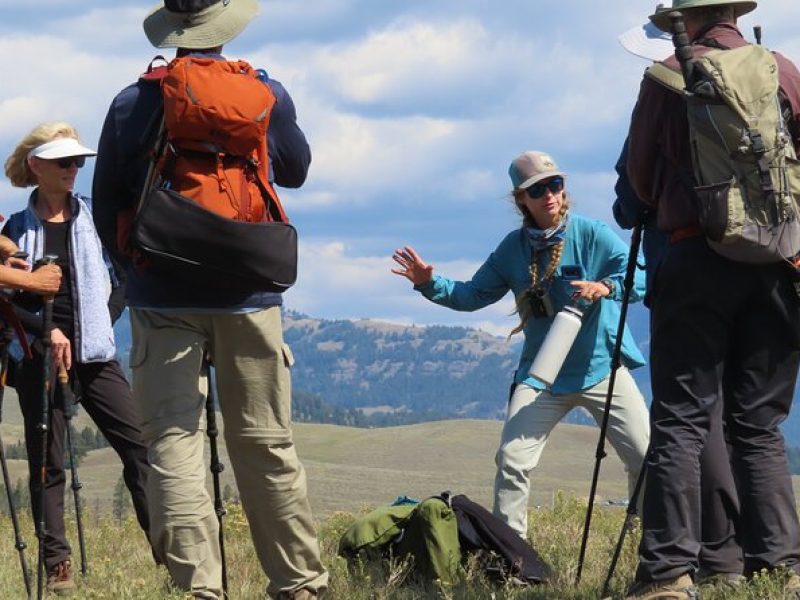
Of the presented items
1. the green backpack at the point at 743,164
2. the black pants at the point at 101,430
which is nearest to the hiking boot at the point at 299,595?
the black pants at the point at 101,430

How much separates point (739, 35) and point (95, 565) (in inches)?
231

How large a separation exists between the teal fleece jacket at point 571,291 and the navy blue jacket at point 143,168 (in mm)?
2766

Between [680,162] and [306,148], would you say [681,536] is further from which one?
[306,148]

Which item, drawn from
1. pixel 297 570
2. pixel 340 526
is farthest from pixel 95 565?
pixel 297 570

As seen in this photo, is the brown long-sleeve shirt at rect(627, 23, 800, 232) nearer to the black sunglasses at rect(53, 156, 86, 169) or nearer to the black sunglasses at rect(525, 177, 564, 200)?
the black sunglasses at rect(525, 177, 564, 200)

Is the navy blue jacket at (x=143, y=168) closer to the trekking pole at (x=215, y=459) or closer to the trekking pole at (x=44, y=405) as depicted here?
the trekking pole at (x=215, y=459)

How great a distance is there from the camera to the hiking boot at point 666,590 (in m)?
5.96

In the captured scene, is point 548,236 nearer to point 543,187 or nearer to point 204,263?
point 543,187

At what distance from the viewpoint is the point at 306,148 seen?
22.1 feet

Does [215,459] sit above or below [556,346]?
below

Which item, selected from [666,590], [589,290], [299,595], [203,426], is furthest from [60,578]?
[666,590]

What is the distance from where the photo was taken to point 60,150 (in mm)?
8562

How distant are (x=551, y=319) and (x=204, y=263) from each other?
334 centimetres

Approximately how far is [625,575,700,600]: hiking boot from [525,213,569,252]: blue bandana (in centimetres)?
328
